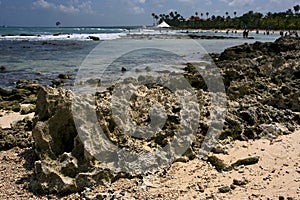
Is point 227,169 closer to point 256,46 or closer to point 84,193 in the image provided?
point 84,193

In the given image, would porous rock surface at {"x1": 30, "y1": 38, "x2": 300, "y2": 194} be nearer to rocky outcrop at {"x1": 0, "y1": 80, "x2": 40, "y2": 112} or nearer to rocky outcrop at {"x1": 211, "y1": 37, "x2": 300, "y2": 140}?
rocky outcrop at {"x1": 211, "y1": 37, "x2": 300, "y2": 140}

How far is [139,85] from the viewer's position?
6543mm

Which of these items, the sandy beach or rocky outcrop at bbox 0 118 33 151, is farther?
rocky outcrop at bbox 0 118 33 151

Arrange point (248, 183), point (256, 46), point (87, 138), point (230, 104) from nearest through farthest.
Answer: point (248, 183), point (87, 138), point (230, 104), point (256, 46)

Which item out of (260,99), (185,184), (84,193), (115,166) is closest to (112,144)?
(115,166)

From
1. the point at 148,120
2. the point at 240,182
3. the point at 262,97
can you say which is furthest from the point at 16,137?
the point at 262,97

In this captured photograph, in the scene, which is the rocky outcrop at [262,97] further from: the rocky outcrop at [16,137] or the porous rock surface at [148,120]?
the rocky outcrop at [16,137]

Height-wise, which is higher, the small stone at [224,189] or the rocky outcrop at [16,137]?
the small stone at [224,189]

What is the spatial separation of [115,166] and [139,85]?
2.06 meters

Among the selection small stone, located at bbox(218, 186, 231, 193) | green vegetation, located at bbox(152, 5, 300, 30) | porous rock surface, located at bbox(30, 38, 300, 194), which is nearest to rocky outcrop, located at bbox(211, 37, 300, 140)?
porous rock surface, located at bbox(30, 38, 300, 194)

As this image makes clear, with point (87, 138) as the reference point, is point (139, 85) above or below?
above

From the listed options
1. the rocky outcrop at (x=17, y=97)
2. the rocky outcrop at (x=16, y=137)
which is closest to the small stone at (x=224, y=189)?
the rocky outcrop at (x=16, y=137)

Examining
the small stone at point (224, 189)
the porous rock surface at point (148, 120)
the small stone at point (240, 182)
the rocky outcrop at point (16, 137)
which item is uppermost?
the porous rock surface at point (148, 120)

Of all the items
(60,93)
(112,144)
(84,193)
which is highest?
(60,93)
